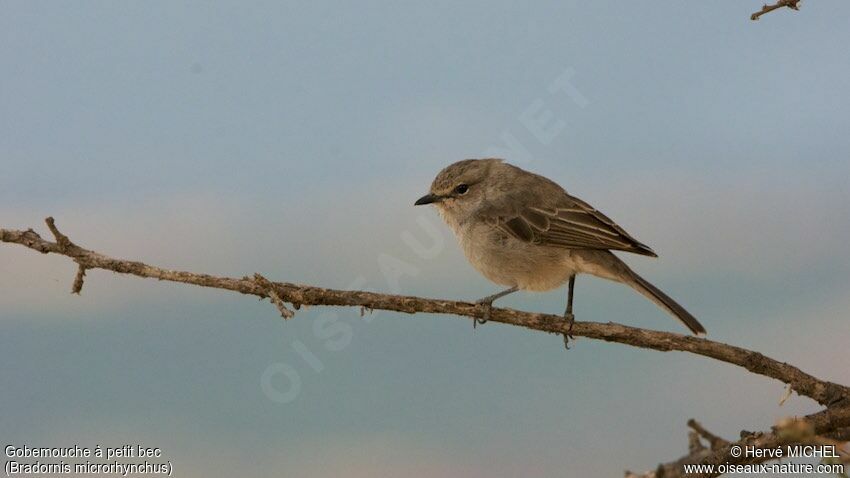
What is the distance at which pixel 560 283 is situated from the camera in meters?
6.96

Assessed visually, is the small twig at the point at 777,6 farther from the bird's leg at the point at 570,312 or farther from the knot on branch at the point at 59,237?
the knot on branch at the point at 59,237

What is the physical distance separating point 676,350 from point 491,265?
1.97 m

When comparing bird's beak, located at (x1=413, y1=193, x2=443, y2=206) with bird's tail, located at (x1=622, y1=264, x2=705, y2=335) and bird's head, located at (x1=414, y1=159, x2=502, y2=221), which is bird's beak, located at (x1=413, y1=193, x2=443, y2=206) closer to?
bird's head, located at (x1=414, y1=159, x2=502, y2=221)

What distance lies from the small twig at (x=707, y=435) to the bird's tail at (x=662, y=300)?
229cm

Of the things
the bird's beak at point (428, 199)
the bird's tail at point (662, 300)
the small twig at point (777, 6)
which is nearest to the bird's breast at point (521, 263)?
the bird's tail at point (662, 300)

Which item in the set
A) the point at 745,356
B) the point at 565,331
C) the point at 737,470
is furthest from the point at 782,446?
the point at 565,331

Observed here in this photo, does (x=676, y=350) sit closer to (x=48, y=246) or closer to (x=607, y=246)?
(x=607, y=246)

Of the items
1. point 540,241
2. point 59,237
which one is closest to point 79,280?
point 59,237

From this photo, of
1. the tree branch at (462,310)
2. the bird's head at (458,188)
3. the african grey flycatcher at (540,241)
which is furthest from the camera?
the bird's head at (458,188)

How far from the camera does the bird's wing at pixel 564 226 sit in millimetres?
6734

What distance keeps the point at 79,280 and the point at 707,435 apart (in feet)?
14.2

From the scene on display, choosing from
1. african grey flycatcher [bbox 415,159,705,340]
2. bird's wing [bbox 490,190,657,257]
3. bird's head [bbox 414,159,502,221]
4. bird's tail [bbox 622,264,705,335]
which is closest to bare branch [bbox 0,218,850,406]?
african grey flycatcher [bbox 415,159,705,340]

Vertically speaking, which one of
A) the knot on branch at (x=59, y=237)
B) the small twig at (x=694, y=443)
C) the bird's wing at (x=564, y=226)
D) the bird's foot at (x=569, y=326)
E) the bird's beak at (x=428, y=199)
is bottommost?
the small twig at (x=694, y=443)

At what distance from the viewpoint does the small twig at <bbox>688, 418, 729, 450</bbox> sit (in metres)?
3.90
